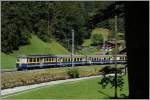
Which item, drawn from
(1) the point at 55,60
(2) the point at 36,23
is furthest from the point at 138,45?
(2) the point at 36,23

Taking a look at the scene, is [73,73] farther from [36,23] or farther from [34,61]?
[36,23]

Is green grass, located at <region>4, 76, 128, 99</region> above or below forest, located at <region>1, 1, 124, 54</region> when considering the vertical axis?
below

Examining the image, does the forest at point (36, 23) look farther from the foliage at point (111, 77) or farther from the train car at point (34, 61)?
the foliage at point (111, 77)

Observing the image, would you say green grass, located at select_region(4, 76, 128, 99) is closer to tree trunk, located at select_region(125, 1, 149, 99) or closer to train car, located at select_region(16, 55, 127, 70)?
train car, located at select_region(16, 55, 127, 70)

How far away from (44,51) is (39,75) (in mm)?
22003

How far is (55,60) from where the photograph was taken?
140 feet

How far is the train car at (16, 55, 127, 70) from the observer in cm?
3819

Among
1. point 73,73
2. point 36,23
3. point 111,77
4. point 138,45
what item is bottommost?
point 73,73

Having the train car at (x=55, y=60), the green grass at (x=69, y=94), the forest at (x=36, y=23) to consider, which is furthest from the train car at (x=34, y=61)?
the green grass at (x=69, y=94)

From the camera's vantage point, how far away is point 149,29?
4.15m

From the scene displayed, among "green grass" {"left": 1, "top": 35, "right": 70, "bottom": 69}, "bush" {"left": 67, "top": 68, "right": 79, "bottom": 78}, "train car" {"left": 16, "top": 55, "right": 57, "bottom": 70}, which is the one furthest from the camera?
"green grass" {"left": 1, "top": 35, "right": 70, "bottom": 69}

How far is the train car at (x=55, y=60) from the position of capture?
3819 centimetres

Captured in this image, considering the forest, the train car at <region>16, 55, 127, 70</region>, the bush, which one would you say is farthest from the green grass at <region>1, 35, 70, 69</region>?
the bush

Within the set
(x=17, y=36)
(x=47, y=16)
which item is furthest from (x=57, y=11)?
(x=17, y=36)
